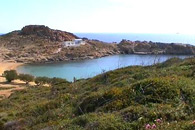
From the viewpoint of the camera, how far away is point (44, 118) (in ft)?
30.4

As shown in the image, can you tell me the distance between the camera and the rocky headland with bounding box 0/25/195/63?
→ 82106 mm

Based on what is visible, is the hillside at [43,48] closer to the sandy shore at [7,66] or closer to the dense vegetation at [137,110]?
the sandy shore at [7,66]

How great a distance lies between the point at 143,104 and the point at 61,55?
78.9m

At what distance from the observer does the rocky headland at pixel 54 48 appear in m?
82.1

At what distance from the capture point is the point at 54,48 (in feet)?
297

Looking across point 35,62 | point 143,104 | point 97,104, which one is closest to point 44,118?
point 97,104

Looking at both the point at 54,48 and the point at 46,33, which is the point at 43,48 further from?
the point at 46,33

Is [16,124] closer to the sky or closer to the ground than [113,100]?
closer to the ground

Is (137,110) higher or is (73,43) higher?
(137,110)

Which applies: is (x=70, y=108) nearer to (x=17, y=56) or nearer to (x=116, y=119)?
(x=116, y=119)

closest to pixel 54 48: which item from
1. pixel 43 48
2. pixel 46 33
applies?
pixel 43 48

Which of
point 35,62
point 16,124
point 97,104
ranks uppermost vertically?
point 97,104

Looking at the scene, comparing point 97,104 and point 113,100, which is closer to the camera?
point 113,100

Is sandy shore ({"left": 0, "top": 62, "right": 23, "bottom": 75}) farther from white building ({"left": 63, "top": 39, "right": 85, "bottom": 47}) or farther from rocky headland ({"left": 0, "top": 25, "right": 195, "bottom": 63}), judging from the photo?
white building ({"left": 63, "top": 39, "right": 85, "bottom": 47})
